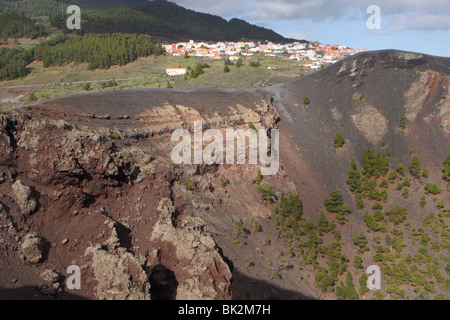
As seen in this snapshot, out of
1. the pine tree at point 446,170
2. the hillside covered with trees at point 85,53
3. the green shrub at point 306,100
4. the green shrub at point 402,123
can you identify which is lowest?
the pine tree at point 446,170

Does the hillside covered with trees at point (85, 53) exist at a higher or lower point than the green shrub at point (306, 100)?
higher

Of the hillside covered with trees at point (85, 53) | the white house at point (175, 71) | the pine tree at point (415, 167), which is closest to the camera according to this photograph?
the pine tree at point (415, 167)

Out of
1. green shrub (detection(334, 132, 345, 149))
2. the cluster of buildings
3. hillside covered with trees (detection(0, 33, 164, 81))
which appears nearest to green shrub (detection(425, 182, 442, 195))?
green shrub (detection(334, 132, 345, 149))

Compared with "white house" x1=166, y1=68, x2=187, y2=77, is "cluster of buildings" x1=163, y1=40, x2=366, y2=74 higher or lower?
higher

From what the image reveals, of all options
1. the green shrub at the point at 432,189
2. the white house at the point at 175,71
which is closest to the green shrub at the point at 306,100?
the green shrub at the point at 432,189

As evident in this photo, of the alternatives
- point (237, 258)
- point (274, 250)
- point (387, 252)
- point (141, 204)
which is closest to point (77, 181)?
point (141, 204)

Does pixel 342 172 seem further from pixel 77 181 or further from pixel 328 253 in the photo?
pixel 77 181

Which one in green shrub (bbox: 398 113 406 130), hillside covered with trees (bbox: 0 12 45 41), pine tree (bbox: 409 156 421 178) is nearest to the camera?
pine tree (bbox: 409 156 421 178)

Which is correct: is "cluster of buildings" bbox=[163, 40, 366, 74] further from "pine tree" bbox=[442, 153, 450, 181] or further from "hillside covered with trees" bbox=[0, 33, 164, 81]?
"pine tree" bbox=[442, 153, 450, 181]

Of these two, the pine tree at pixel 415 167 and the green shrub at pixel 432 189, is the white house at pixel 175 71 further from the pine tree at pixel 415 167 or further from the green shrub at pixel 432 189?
the green shrub at pixel 432 189

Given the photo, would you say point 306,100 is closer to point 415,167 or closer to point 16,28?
point 415,167

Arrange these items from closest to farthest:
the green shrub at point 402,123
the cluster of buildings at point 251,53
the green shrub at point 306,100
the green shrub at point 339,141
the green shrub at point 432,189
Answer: the green shrub at point 432,189
the green shrub at point 339,141
the green shrub at point 402,123
the green shrub at point 306,100
the cluster of buildings at point 251,53
